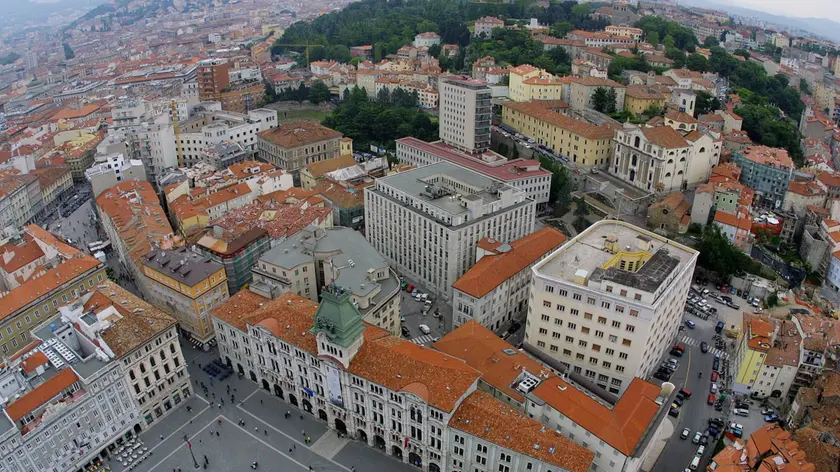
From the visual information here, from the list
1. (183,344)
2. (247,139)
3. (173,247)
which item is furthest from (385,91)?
(183,344)

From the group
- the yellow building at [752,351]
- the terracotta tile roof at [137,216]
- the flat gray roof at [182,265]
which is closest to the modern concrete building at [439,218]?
the flat gray roof at [182,265]

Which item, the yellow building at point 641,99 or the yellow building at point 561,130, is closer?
the yellow building at point 561,130

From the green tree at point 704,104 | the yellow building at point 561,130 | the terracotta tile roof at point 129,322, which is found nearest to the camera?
the terracotta tile roof at point 129,322

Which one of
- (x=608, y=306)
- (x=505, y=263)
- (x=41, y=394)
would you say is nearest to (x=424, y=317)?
(x=505, y=263)

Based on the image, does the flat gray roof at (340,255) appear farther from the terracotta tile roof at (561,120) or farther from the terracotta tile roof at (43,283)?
the terracotta tile roof at (561,120)

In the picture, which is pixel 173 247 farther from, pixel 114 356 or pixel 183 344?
pixel 114 356

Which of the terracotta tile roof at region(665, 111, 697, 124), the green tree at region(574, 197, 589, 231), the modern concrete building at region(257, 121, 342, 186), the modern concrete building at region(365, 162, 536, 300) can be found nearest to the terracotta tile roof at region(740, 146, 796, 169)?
the terracotta tile roof at region(665, 111, 697, 124)

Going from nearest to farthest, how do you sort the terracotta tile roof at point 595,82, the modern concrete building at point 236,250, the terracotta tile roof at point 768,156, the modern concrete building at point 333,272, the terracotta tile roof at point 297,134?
1. the modern concrete building at point 333,272
2. the modern concrete building at point 236,250
3. the terracotta tile roof at point 768,156
4. the terracotta tile roof at point 297,134
5. the terracotta tile roof at point 595,82

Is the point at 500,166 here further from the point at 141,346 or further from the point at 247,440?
the point at 141,346
